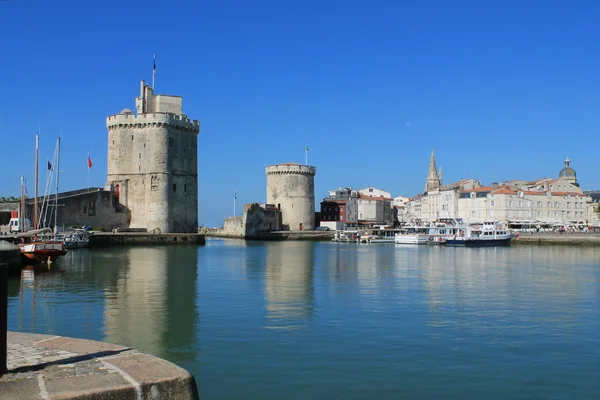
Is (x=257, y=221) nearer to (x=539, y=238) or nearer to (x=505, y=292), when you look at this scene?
(x=539, y=238)

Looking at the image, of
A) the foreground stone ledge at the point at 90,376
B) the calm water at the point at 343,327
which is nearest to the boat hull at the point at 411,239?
the calm water at the point at 343,327

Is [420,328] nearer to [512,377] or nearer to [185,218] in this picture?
[512,377]

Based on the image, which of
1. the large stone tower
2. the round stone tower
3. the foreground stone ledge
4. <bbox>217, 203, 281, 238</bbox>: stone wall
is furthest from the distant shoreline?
the foreground stone ledge

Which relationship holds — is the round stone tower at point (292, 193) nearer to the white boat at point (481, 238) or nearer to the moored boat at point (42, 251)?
the white boat at point (481, 238)

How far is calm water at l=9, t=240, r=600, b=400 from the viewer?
331 inches

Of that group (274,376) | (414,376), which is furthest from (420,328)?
(274,376)

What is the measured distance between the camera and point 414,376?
28.5 feet

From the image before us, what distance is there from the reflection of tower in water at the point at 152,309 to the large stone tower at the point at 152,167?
21129mm

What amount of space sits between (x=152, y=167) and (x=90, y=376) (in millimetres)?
41889

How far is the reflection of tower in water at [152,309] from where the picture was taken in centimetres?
1085

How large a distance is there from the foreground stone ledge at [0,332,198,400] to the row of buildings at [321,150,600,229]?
65701 millimetres

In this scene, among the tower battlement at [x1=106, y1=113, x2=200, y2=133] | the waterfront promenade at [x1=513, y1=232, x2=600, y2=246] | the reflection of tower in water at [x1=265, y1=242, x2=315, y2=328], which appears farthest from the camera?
the waterfront promenade at [x1=513, y1=232, x2=600, y2=246]

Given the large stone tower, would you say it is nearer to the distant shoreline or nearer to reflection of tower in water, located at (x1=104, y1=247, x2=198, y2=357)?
the distant shoreline

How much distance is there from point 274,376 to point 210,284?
11859 millimetres
